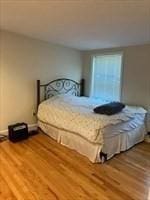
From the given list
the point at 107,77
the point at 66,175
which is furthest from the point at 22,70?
the point at 66,175

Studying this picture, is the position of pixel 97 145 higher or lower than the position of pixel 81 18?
lower

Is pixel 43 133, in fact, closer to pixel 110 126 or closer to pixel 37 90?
pixel 37 90

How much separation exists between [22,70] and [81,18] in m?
1.99

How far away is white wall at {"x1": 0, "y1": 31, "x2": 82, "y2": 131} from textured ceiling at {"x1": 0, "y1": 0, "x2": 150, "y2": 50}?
552mm

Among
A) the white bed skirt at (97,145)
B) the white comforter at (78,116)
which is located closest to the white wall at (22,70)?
the white comforter at (78,116)

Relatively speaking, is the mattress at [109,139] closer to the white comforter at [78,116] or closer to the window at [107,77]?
the white comforter at [78,116]

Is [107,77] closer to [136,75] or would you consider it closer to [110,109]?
[136,75]

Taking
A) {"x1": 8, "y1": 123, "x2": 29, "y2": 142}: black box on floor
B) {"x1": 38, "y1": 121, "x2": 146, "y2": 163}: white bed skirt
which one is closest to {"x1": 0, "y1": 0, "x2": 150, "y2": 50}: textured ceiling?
{"x1": 38, "y1": 121, "x2": 146, "y2": 163}: white bed skirt

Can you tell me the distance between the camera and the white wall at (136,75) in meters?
4.03

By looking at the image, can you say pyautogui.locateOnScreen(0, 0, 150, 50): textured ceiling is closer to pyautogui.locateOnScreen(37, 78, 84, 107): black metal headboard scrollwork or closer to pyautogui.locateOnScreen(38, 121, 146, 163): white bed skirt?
pyautogui.locateOnScreen(37, 78, 84, 107): black metal headboard scrollwork

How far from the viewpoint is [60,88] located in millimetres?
4938

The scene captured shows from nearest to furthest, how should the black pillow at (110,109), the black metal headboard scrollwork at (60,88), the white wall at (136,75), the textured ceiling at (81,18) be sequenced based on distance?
the textured ceiling at (81,18)
the black pillow at (110,109)
the white wall at (136,75)
the black metal headboard scrollwork at (60,88)

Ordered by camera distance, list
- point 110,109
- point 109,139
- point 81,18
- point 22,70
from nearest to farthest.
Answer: point 81,18, point 109,139, point 110,109, point 22,70

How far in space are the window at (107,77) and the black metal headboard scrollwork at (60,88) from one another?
41 cm
